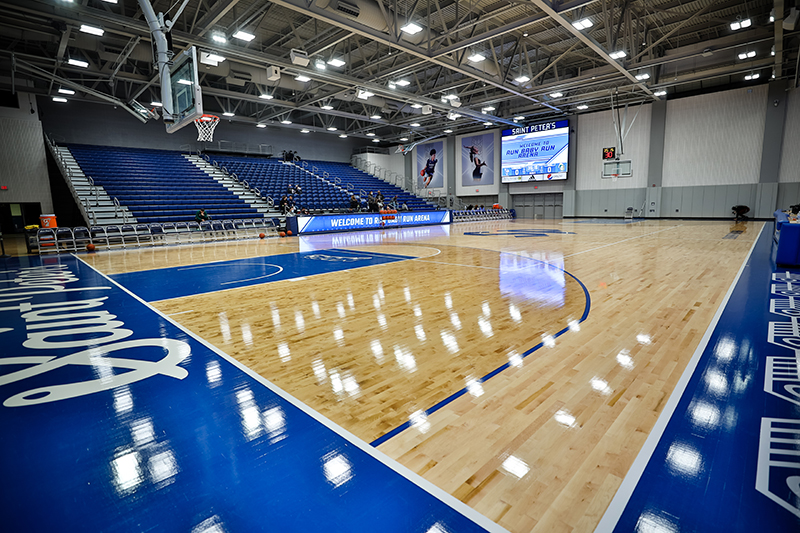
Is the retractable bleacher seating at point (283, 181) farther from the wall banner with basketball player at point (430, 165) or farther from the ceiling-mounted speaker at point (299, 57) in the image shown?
the wall banner with basketball player at point (430, 165)

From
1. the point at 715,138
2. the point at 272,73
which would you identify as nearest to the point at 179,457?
the point at 272,73

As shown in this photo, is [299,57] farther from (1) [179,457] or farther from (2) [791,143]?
(2) [791,143]

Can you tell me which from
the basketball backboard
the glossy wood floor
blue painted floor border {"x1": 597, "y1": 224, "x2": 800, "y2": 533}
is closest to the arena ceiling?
the basketball backboard

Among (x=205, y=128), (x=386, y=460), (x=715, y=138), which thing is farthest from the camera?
(x=715, y=138)

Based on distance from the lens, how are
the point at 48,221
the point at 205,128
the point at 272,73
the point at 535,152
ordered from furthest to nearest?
1. the point at 535,152
2. the point at 205,128
3. the point at 272,73
4. the point at 48,221

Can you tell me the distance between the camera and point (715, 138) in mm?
18344

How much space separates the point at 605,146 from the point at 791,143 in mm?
7504

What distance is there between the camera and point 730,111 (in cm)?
1780

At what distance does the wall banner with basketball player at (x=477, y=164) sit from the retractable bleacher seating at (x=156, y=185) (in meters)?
15.7

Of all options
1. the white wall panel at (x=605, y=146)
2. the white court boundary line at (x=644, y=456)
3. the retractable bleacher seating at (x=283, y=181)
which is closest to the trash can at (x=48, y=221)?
the retractable bleacher seating at (x=283, y=181)

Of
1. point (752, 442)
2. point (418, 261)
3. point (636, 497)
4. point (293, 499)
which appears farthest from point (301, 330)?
point (418, 261)

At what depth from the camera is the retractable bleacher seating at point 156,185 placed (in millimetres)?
14914

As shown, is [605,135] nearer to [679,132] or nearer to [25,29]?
[679,132]

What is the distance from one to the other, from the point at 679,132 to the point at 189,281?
2288 cm
